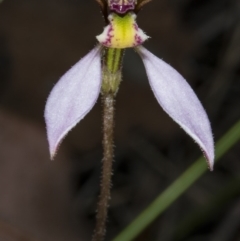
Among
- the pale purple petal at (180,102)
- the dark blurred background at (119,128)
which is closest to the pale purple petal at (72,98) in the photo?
the pale purple petal at (180,102)

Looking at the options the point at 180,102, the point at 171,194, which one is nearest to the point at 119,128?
the point at 171,194

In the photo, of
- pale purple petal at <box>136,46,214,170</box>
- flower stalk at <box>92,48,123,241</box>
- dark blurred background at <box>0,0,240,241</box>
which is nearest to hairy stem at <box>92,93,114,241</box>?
flower stalk at <box>92,48,123,241</box>

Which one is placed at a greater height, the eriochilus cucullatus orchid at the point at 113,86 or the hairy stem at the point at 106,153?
the eriochilus cucullatus orchid at the point at 113,86

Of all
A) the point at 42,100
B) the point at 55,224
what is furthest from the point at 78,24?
the point at 55,224

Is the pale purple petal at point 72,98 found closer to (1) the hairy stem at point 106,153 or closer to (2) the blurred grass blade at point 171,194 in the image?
(1) the hairy stem at point 106,153

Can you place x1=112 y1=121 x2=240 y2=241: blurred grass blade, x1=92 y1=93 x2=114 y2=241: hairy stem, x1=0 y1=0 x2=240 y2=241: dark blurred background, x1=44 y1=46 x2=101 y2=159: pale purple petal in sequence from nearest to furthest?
x1=44 y1=46 x2=101 y2=159: pale purple petal → x1=92 y1=93 x2=114 y2=241: hairy stem → x1=112 y1=121 x2=240 y2=241: blurred grass blade → x1=0 y1=0 x2=240 y2=241: dark blurred background

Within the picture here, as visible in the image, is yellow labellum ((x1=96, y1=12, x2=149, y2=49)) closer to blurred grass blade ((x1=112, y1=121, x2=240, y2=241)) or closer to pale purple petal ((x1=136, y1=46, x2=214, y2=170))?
pale purple petal ((x1=136, y1=46, x2=214, y2=170))

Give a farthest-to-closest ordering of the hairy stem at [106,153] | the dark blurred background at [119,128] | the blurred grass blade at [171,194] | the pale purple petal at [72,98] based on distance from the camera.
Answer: the dark blurred background at [119,128] → the blurred grass blade at [171,194] → the hairy stem at [106,153] → the pale purple petal at [72,98]

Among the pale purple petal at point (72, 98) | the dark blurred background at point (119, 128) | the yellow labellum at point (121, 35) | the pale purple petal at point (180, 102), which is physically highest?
the yellow labellum at point (121, 35)

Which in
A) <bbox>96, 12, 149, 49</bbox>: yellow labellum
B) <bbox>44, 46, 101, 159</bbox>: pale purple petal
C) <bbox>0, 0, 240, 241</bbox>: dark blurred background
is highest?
<bbox>96, 12, 149, 49</bbox>: yellow labellum
